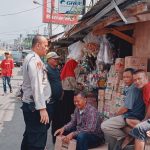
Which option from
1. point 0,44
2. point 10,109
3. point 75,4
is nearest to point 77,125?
point 10,109

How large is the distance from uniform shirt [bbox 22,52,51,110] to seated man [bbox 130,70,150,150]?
1.26 meters

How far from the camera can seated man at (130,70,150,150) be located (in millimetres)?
4750

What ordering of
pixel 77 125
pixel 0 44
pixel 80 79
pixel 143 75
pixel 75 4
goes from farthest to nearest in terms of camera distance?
pixel 0 44 → pixel 75 4 → pixel 80 79 → pixel 77 125 → pixel 143 75

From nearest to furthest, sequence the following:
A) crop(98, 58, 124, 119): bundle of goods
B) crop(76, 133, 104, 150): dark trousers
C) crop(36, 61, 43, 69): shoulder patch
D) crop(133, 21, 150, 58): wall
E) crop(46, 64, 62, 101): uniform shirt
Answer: crop(36, 61, 43, 69): shoulder patch, crop(76, 133, 104, 150): dark trousers, crop(133, 21, 150, 58): wall, crop(46, 64, 62, 101): uniform shirt, crop(98, 58, 124, 119): bundle of goods

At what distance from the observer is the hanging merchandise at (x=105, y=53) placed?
721 centimetres

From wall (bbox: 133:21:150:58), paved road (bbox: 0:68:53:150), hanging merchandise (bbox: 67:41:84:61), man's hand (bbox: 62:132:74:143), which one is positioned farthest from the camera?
hanging merchandise (bbox: 67:41:84:61)

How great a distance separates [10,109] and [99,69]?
225 inches

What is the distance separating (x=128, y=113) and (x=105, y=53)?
6.78ft

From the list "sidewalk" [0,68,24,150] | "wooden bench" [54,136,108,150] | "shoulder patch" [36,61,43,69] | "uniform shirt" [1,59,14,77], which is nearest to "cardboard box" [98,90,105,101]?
"wooden bench" [54,136,108,150]

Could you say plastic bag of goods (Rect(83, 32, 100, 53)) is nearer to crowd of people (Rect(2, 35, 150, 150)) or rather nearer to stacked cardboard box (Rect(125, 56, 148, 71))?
crowd of people (Rect(2, 35, 150, 150))

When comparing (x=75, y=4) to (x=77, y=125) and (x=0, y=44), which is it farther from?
(x=0, y=44)

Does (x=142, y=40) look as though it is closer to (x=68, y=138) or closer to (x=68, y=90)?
(x=68, y=138)

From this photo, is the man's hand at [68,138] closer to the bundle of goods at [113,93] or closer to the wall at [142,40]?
the bundle of goods at [113,93]

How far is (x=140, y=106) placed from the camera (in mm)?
5316
